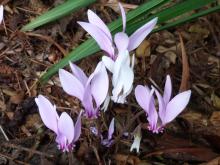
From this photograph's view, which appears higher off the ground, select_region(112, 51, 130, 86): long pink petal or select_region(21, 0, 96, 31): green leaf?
select_region(21, 0, 96, 31): green leaf

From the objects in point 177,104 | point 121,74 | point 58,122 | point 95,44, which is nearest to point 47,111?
point 58,122

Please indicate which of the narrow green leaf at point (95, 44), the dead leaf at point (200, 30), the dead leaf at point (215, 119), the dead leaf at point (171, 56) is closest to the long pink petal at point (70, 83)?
the narrow green leaf at point (95, 44)

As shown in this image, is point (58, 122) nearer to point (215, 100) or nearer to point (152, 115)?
point (152, 115)

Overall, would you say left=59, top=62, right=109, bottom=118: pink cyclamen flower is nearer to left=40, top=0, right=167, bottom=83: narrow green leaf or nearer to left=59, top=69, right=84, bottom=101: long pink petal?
left=59, top=69, right=84, bottom=101: long pink petal

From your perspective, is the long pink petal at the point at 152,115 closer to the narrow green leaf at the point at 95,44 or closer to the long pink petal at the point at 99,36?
the long pink petal at the point at 99,36

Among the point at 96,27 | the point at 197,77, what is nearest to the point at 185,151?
the point at 197,77

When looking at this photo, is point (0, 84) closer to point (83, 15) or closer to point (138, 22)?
point (83, 15)

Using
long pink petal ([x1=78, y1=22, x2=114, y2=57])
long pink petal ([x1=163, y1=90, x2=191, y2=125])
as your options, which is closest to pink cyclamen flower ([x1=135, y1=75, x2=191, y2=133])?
long pink petal ([x1=163, y1=90, x2=191, y2=125])
